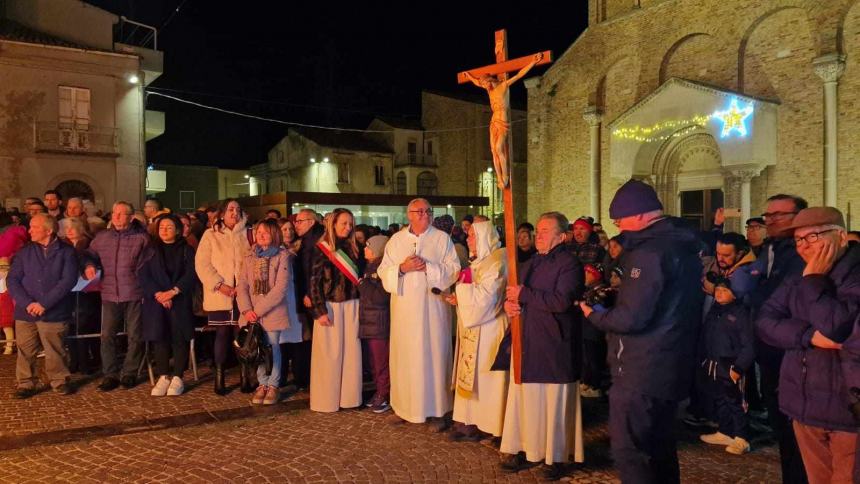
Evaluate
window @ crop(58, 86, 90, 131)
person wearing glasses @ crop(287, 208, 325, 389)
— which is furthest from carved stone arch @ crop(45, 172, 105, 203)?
person wearing glasses @ crop(287, 208, 325, 389)

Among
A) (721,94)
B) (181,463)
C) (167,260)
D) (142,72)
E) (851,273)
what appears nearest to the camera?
(851,273)

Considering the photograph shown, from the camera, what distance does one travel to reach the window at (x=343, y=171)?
40.6 m

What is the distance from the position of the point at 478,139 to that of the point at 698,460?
34703 millimetres

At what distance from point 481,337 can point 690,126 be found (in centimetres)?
1434

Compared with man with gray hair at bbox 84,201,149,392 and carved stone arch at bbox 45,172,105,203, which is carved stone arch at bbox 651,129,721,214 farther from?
carved stone arch at bbox 45,172,105,203

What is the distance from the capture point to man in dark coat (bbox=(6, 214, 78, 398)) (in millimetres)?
7023

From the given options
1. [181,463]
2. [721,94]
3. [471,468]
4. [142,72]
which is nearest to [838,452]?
[471,468]

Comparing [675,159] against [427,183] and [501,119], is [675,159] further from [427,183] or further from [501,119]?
[427,183]

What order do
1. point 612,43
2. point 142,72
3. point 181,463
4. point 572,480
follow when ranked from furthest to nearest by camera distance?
1. point 142,72
2. point 612,43
3. point 181,463
4. point 572,480

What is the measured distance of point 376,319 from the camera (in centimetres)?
661

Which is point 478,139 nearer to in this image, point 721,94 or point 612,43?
point 612,43

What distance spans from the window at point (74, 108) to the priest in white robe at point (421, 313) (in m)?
19.3

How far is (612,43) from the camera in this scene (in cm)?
2077

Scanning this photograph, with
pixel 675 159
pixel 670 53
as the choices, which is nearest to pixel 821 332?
pixel 675 159
